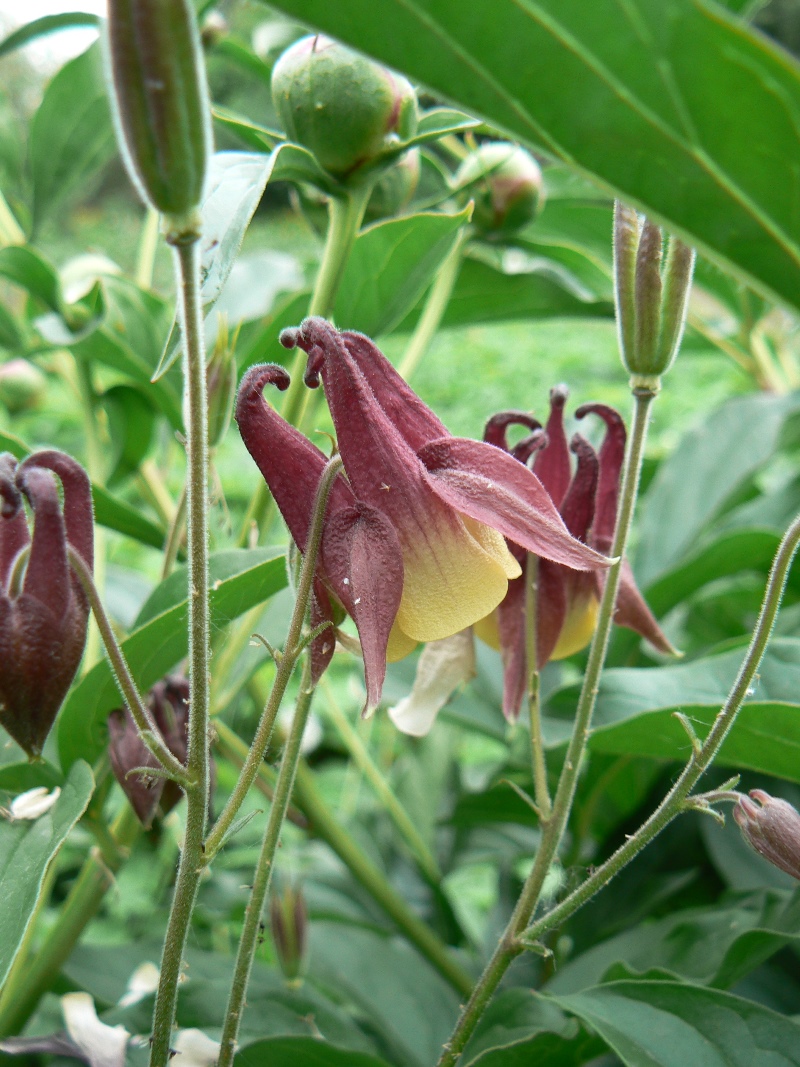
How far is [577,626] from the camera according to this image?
0.43 m

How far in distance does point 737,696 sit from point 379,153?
32 centimetres

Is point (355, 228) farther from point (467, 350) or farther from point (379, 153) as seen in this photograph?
point (467, 350)

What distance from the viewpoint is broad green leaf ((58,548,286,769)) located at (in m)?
0.41

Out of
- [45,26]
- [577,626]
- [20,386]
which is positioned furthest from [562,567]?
[20,386]

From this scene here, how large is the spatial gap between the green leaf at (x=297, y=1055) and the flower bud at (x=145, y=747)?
0.38 ft

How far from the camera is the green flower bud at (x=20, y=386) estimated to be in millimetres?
899

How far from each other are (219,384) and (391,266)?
0.41 ft

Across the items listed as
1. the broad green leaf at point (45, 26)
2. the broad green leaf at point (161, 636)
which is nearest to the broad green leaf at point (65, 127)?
the broad green leaf at point (45, 26)

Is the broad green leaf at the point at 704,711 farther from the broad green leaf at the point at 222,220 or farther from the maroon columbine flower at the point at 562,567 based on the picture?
the broad green leaf at the point at 222,220

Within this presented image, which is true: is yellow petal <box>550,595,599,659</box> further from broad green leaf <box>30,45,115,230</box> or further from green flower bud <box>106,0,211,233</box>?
broad green leaf <box>30,45,115,230</box>

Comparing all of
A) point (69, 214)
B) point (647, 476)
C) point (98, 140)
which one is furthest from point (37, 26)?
point (69, 214)

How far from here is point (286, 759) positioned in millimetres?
344

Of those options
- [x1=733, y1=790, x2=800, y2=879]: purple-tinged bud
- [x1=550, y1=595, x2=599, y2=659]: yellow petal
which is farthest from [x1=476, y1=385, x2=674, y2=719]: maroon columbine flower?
[x1=733, y1=790, x2=800, y2=879]: purple-tinged bud

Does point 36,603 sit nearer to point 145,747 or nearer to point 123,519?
point 145,747
